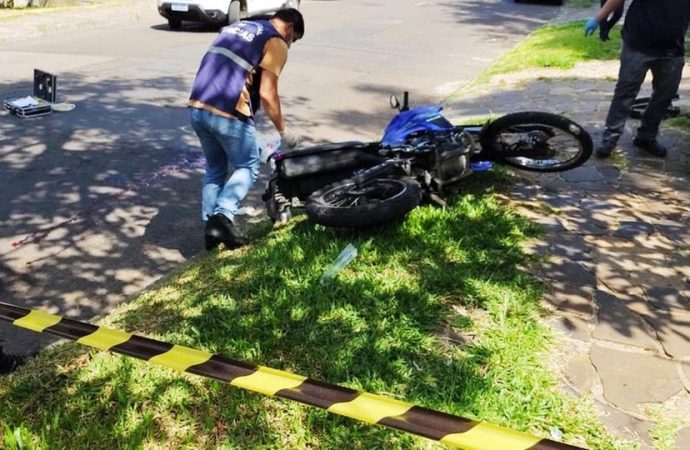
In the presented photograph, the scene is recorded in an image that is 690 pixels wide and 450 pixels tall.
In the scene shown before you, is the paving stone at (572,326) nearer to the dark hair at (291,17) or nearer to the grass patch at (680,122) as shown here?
the dark hair at (291,17)

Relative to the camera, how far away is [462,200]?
4727 millimetres

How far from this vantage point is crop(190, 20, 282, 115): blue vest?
4281mm

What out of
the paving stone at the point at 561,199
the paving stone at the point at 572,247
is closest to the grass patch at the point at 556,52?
the paving stone at the point at 561,199

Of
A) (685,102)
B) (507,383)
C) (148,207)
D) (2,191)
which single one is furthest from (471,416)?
(685,102)

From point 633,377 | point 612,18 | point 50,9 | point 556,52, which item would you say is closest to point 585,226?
point 633,377

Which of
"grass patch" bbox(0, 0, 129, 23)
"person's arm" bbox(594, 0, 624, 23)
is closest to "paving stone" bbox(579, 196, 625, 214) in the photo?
"person's arm" bbox(594, 0, 624, 23)

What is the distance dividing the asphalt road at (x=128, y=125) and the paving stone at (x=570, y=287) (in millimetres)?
2577

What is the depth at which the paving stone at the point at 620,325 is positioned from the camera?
313 centimetres

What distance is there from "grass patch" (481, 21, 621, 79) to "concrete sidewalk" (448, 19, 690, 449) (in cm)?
460

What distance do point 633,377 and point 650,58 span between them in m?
3.56

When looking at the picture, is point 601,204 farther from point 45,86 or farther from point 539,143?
point 45,86

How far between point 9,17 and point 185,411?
1632 centimetres

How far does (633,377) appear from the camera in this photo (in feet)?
9.45

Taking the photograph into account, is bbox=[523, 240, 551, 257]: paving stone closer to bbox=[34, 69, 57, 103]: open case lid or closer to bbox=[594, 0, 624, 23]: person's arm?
bbox=[594, 0, 624, 23]: person's arm
